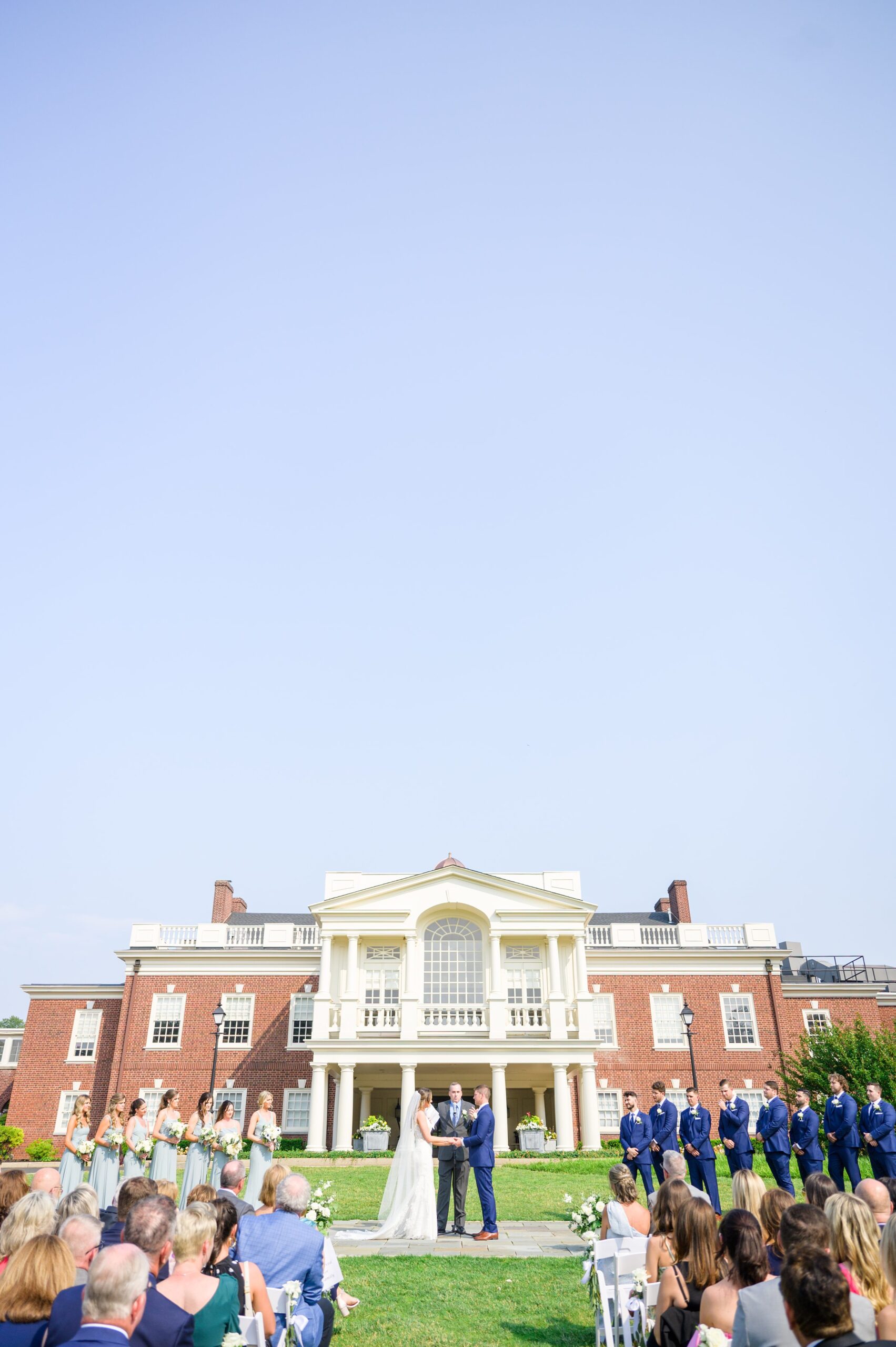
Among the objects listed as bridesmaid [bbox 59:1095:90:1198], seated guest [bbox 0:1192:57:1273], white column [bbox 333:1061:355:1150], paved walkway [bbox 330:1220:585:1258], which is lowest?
paved walkway [bbox 330:1220:585:1258]

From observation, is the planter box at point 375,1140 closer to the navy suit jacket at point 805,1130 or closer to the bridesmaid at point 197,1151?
the bridesmaid at point 197,1151

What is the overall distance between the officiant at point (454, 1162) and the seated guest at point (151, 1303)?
29.6 feet

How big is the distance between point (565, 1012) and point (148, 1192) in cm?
2904

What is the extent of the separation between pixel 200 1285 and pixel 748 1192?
3952mm

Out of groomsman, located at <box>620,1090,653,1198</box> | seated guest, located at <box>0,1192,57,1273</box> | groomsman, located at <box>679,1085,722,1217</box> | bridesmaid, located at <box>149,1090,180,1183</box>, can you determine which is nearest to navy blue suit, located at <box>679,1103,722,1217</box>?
groomsman, located at <box>679,1085,722,1217</box>

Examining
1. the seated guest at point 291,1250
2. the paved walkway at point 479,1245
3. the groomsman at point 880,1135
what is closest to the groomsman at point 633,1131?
the paved walkway at point 479,1245

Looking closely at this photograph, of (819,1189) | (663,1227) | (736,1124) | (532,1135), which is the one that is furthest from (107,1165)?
(532,1135)

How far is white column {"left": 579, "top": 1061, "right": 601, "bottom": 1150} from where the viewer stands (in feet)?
110

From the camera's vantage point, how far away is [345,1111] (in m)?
33.2

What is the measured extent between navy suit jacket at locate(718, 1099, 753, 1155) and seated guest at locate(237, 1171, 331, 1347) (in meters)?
11.1

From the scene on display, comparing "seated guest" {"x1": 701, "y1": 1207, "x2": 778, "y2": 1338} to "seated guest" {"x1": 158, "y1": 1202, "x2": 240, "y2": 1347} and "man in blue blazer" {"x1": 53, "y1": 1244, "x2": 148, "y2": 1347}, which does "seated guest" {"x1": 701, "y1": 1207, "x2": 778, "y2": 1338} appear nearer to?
"seated guest" {"x1": 158, "y1": 1202, "x2": 240, "y2": 1347}

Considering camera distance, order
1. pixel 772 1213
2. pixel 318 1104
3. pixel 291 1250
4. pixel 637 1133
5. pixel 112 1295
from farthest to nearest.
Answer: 1. pixel 318 1104
2. pixel 637 1133
3. pixel 291 1250
4. pixel 772 1213
5. pixel 112 1295

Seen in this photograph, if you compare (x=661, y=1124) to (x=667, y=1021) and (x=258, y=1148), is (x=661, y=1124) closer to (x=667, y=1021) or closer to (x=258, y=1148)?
(x=258, y=1148)

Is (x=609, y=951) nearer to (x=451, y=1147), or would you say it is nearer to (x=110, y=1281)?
(x=451, y=1147)
